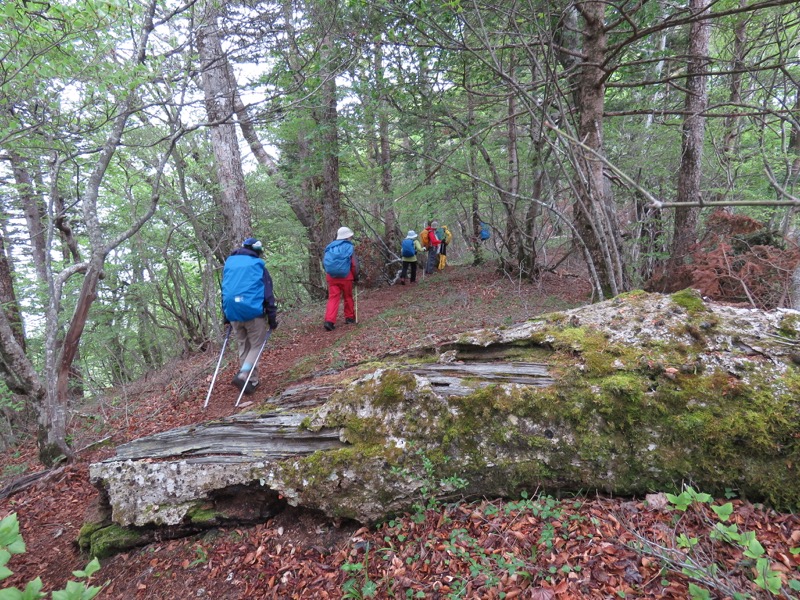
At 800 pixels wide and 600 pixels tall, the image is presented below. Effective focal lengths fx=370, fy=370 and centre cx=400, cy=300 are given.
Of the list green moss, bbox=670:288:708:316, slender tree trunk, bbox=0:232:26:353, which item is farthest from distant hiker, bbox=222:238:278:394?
slender tree trunk, bbox=0:232:26:353

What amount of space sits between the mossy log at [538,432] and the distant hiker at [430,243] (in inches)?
426

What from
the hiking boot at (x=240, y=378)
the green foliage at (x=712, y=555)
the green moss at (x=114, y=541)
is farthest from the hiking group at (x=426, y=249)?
the green foliage at (x=712, y=555)

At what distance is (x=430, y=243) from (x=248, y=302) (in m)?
9.70

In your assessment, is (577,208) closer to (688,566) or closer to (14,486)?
(688,566)

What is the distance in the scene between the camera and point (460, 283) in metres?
12.5

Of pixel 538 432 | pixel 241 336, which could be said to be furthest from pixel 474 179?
pixel 538 432

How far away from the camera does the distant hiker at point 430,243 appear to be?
561 inches

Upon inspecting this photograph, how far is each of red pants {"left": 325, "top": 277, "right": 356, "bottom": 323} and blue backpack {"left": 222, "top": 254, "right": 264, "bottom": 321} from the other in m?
2.71

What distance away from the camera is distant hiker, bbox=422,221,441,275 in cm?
1426

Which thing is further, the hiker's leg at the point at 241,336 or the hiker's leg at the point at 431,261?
the hiker's leg at the point at 431,261

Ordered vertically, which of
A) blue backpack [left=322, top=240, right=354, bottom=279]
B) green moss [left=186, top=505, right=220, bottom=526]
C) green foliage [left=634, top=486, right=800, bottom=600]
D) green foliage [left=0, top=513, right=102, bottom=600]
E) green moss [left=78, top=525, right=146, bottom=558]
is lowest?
green moss [left=78, top=525, right=146, bottom=558]

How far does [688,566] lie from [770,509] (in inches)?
38.4

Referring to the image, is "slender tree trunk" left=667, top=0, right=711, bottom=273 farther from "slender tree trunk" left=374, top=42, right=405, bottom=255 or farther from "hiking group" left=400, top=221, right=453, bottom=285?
"hiking group" left=400, top=221, right=453, bottom=285

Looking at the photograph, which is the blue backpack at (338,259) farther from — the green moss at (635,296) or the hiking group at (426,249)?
the green moss at (635,296)
